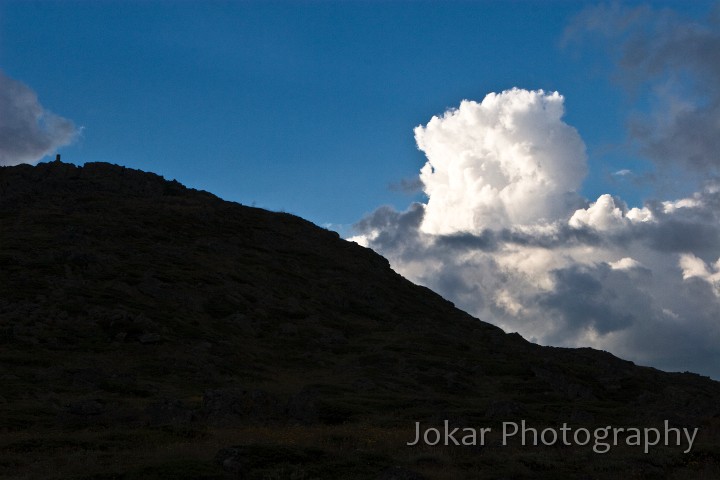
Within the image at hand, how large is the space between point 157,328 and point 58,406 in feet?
98.0

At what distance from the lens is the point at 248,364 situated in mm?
76375

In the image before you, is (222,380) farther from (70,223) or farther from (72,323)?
(70,223)

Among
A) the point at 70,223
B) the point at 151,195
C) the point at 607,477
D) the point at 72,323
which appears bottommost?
the point at 607,477

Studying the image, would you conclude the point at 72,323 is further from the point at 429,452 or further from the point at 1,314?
the point at 429,452

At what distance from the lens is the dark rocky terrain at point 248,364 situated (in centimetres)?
2980

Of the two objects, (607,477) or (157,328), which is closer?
(607,477)

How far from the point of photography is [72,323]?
74250mm

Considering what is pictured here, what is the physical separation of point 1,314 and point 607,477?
6368cm

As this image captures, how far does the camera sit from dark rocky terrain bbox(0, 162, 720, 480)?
29.8 metres

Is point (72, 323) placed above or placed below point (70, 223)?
below

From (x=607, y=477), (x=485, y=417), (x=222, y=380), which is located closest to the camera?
(x=607, y=477)

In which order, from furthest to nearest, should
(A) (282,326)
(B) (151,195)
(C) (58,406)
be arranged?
(B) (151,195) → (A) (282,326) → (C) (58,406)

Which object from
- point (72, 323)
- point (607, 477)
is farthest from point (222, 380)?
point (607, 477)

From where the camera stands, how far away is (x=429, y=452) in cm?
3097
